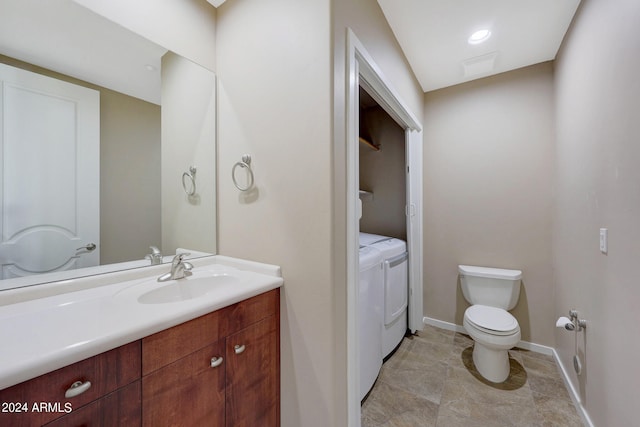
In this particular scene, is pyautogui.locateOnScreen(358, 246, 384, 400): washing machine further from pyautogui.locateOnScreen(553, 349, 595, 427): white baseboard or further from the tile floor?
pyautogui.locateOnScreen(553, 349, 595, 427): white baseboard

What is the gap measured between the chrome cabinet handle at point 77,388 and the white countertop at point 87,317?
0.24 feet

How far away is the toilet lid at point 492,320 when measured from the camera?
5.50 feet

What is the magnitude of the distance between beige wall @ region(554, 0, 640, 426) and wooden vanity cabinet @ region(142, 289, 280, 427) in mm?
1483

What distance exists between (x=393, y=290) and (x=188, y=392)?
1.58m

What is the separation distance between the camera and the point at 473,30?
67.0 inches

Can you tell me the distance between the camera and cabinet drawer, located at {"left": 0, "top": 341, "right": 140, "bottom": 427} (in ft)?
1.80

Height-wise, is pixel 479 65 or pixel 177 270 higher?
pixel 479 65

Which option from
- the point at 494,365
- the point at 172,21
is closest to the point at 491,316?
the point at 494,365

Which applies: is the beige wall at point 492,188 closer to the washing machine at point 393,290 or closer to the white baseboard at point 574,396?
the white baseboard at point 574,396

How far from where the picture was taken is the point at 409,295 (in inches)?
93.4

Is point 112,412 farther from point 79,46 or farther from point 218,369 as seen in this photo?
point 79,46

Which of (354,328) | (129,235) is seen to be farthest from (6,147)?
(354,328)

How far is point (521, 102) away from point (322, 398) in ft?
8.95

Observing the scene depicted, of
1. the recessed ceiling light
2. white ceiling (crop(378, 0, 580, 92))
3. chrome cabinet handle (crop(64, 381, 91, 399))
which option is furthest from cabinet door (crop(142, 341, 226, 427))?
the recessed ceiling light
